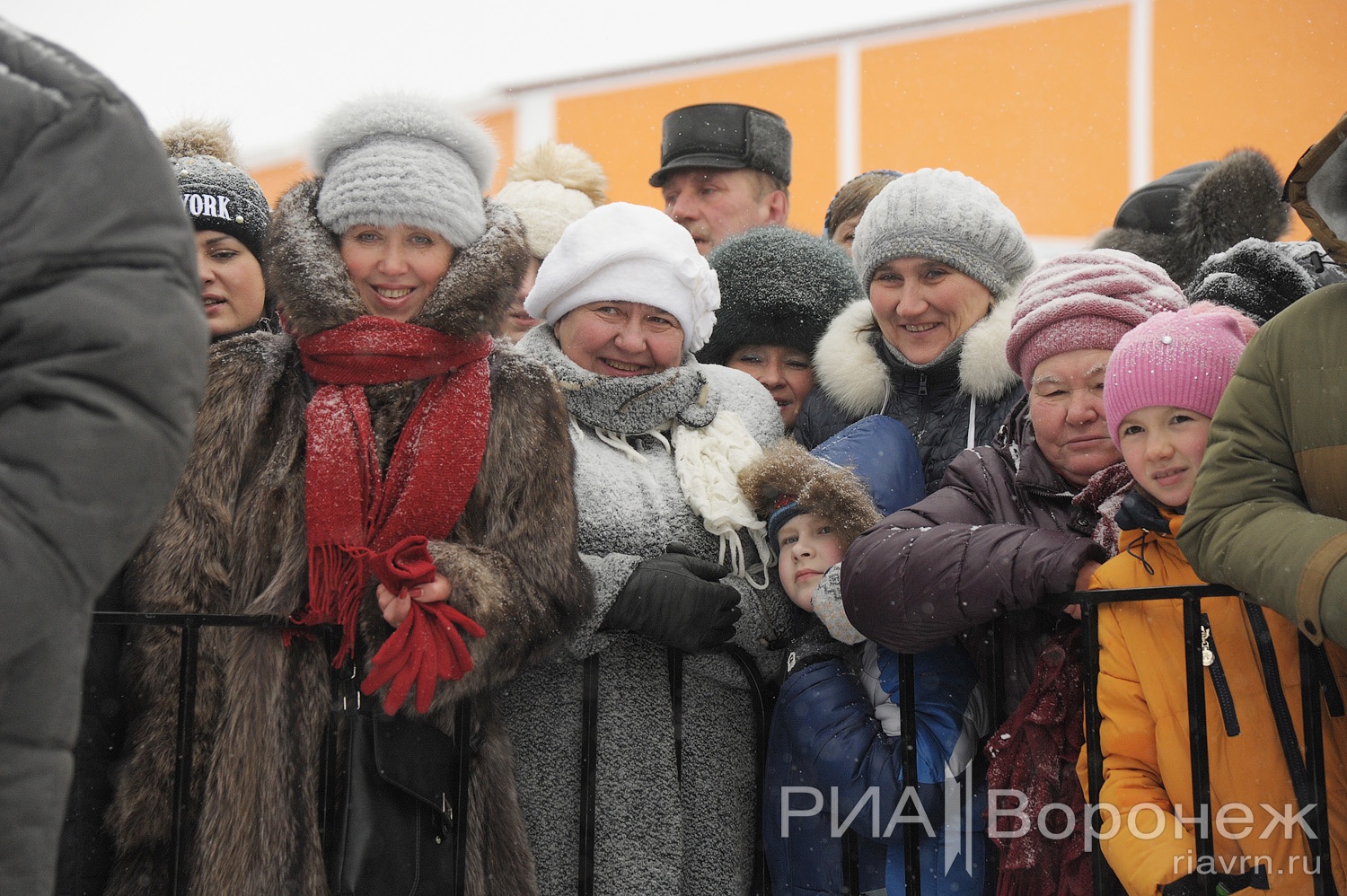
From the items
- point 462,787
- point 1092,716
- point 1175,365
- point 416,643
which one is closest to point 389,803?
point 462,787

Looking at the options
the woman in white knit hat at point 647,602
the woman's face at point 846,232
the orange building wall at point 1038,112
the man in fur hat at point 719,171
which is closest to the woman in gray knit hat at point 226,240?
the woman in white knit hat at point 647,602

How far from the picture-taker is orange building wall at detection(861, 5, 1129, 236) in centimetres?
841

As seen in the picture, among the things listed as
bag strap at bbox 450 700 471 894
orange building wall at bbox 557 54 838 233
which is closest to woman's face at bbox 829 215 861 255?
bag strap at bbox 450 700 471 894

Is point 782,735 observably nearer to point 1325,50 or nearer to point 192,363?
point 192,363

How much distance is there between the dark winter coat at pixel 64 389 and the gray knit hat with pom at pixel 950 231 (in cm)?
245

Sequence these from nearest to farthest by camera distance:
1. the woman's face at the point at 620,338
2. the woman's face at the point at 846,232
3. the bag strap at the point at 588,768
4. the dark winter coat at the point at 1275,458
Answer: the dark winter coat at the point at 1275,458 → the bag strap at the point at 588,768 → the woman's face at the point at 620,338 → the woman's face at the point at 846,232

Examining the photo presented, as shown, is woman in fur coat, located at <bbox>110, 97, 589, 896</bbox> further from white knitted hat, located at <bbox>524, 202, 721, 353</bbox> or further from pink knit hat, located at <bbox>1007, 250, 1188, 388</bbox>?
pink knit hat, located at <bbox>1007, 250, 1188, 388</bbox>

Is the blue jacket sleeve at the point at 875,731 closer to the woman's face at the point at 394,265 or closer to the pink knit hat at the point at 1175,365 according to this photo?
the pink knit hat at the point at 1175,365

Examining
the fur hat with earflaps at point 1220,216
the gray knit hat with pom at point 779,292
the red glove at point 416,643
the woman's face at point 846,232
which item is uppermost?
the woman's face at point 846,232

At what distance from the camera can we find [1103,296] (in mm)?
2965

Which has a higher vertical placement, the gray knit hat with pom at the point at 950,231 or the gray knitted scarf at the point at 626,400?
the gray knit hat with pom at the point at 950,231

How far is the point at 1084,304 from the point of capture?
2951 mm

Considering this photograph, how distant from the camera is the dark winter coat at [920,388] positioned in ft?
11.0

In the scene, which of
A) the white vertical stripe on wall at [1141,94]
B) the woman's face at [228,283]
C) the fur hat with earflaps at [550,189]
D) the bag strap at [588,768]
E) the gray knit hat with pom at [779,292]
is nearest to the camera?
the bag strap at [588,768]
